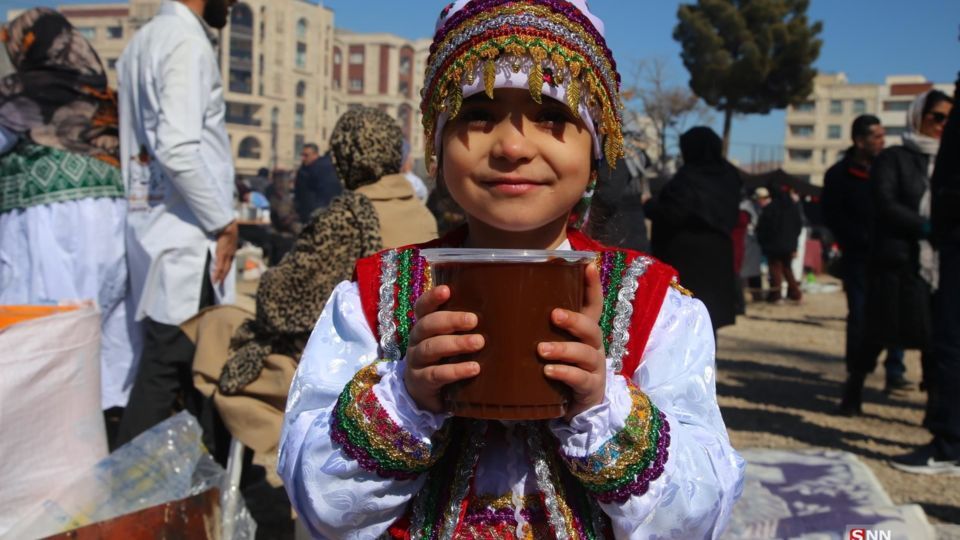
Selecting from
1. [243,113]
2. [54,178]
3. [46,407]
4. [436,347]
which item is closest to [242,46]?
[243,113]

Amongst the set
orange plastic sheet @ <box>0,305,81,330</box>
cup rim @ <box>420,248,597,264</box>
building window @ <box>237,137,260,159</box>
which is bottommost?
orange plastic sheet @ <box>0,305,81,330</box>

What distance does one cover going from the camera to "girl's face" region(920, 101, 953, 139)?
5484 mm

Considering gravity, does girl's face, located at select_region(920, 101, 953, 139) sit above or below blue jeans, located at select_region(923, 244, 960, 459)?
above

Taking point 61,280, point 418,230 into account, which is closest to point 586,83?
point 418,230

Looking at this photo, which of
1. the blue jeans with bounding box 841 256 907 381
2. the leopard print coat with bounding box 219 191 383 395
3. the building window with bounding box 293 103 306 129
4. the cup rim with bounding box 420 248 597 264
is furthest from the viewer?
the building window with bounding box 293 103 306 129

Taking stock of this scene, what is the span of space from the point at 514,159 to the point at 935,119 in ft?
16.4

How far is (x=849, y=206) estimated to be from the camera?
6.77m

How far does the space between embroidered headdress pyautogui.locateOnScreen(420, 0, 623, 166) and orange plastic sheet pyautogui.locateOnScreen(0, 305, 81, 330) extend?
1.84 metres

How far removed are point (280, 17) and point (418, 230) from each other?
87.1m

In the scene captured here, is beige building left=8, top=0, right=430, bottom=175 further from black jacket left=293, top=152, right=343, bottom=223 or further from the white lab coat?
the white lab coat

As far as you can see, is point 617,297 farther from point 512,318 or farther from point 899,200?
point 899,200

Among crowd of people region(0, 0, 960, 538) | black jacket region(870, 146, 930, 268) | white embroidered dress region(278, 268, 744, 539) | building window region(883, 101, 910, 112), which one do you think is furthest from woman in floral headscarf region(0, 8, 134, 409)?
building window region(883, 101, 910, 112)

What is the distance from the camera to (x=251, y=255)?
16.3 metres

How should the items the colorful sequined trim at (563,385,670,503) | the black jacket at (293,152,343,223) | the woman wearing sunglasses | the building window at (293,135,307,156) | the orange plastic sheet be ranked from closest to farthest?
the colorful sequined trim at (563,385,670,503) < the orange plastic sheet < the woman wearing sunglasses < the black jacket at (293,152,343,223) < the building window at (293,135,307,156)
